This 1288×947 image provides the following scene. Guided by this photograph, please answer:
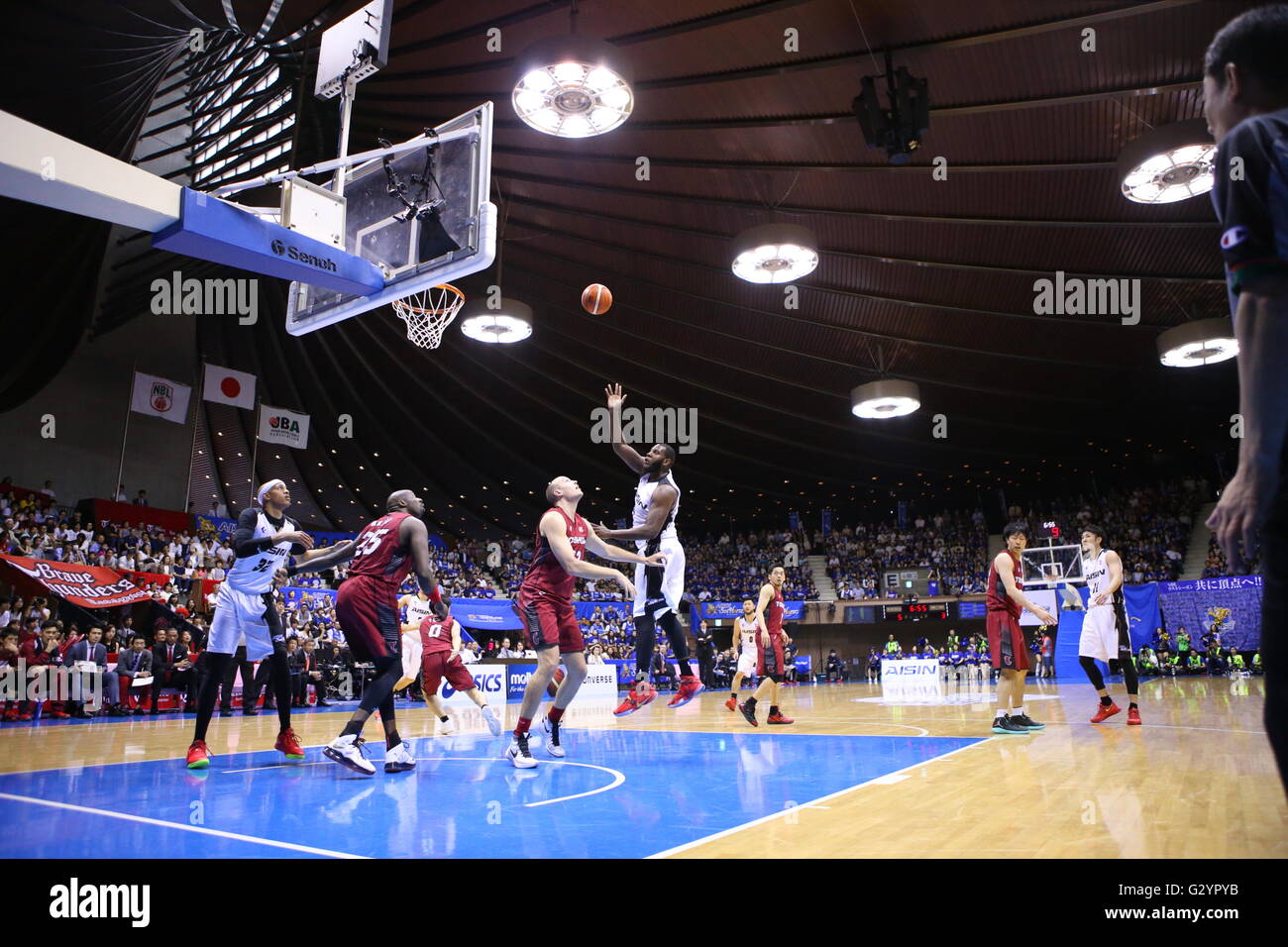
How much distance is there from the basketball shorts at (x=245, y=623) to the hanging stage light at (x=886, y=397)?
1792cm

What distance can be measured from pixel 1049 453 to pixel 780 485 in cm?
1133

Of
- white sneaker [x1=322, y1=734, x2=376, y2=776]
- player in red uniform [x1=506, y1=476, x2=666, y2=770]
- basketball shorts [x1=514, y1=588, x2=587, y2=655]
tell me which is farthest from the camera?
basketball shorts [x1=514, y1=588, x2=587, y2=655]

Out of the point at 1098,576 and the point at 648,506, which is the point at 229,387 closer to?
the point at 648,506

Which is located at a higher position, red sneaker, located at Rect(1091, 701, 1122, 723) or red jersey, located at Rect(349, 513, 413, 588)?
red jersey, located at Rect(349, 513, 413, 588)

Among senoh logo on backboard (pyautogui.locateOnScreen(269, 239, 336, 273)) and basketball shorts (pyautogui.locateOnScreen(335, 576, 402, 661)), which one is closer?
basketball shorts (pyautogui.locateOnScreen(335, 576, 402, 661))

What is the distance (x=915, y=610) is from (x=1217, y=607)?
1162 cm

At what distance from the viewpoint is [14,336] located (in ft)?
79.3

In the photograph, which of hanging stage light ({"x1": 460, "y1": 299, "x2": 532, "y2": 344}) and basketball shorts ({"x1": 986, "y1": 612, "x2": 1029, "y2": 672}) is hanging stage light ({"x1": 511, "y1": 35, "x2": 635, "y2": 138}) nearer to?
hanging stage light ({"x1": 460, "y1": 299, "x2": 532, "y2": 344})

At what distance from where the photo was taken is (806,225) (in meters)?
17.3

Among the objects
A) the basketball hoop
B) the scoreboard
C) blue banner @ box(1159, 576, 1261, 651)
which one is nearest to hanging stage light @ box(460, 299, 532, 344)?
the basketball hoop

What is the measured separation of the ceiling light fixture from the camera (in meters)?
11.2

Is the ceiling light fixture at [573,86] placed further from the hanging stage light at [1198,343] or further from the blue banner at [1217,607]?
the blue banner at [1217,607]

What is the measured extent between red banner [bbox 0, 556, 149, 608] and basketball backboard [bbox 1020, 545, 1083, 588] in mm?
26829

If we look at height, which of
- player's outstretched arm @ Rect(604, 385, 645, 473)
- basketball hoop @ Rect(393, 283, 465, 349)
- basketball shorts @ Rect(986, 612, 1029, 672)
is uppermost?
basketball hoop @ Rect(393, 283, 465, 349)
